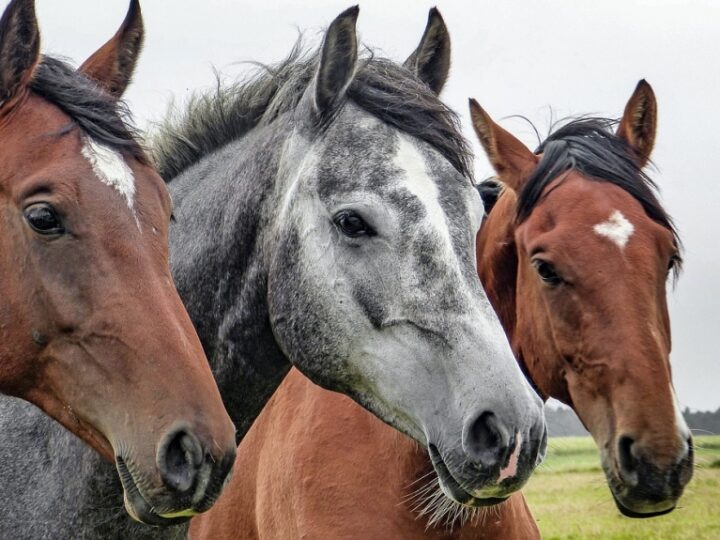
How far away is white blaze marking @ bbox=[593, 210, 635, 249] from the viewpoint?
5500mm

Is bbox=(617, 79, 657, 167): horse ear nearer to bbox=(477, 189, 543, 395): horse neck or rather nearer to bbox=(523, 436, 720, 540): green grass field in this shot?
bbox=(477, 189, 543, 395): horse neck

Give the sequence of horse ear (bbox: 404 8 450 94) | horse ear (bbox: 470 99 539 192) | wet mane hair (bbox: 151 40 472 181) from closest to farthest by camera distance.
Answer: wet mane hair (bbox: 151 40 472 181), horse ear (bbox: 404 8 450 94), horse ear (bbox: 470 99 539 192)

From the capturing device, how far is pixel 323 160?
464 centimetres

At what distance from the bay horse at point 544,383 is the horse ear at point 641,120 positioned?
6.0 inches

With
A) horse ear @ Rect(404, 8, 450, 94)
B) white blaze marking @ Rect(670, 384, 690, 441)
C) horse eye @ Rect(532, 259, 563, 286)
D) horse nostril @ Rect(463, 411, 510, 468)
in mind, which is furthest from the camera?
horse eye @ Rect(532, 259, 563, 286)

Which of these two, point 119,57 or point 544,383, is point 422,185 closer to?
point 119,57

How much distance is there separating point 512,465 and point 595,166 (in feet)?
9.02

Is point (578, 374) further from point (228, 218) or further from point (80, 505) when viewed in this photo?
point (80, 505)

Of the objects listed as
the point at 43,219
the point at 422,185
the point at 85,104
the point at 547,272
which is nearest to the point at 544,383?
the point at 547,272

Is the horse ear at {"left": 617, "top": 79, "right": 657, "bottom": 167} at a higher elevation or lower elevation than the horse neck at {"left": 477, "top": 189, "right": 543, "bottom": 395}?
higher

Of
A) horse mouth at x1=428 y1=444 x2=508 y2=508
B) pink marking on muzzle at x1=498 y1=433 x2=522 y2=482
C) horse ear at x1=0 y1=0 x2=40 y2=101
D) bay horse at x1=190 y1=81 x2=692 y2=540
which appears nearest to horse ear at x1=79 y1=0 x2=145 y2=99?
horse ear at x1=0 y1=0 x2=40 y2=101

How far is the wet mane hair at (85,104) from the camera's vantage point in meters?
3.98

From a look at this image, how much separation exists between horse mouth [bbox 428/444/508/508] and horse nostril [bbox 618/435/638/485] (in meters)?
1.26

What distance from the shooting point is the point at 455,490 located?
3.98m
